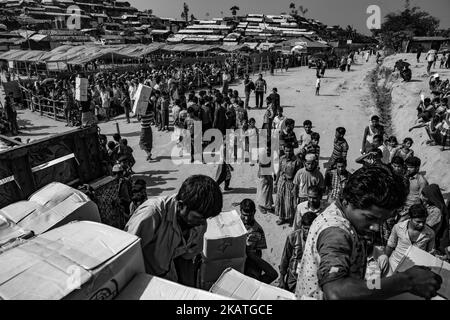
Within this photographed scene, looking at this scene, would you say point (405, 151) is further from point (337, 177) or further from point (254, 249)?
point (254, 249)

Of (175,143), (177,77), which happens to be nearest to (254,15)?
(177,77)

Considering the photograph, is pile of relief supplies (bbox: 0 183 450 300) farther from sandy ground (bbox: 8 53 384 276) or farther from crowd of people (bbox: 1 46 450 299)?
sandy ground (bbox: 8 53 384 276)

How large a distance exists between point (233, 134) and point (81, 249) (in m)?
7.43

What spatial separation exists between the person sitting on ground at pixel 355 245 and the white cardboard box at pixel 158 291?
0.54 metres

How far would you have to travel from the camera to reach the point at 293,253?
134 inches

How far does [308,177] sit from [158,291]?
4015 mm

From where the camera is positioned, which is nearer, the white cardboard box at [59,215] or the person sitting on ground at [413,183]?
the white cardboard box at [59,215]

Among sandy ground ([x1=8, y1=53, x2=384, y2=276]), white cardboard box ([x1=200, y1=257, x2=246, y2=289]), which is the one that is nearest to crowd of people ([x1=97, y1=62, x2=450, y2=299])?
white cardboard box ([x1=200, y1=257, x2=246, y2=289])

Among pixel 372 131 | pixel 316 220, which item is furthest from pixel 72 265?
pixel 372 131

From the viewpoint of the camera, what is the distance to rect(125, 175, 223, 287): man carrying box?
81.2 inches

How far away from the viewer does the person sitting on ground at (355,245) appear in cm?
133

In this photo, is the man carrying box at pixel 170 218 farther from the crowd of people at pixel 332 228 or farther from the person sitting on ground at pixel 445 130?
the person sitting on ground at pixel 445 130

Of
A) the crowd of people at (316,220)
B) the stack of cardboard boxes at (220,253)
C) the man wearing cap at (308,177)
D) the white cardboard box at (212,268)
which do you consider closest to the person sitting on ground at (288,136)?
the crowd of people at (316,220)

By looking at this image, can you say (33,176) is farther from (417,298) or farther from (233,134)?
(233,134)
